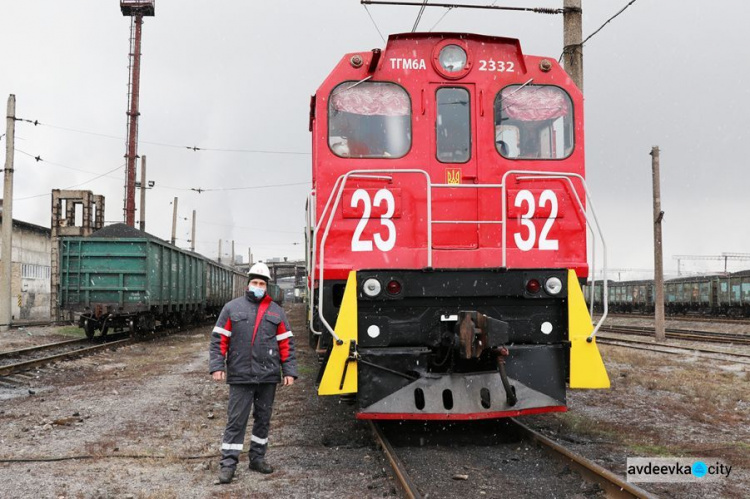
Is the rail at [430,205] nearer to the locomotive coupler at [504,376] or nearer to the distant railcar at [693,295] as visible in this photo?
the locomotive coupler at [504,376]

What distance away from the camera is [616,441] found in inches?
241

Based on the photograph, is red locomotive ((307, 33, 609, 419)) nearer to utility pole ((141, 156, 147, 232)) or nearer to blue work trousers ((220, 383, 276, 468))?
blue work trousers ((220, 383, 276, 468))

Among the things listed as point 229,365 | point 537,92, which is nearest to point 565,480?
point 229,365

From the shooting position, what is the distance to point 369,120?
20.3ft

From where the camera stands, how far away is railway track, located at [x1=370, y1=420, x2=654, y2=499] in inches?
181

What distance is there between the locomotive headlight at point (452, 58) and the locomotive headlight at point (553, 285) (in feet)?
7.22

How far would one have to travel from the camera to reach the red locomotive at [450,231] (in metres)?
5.55

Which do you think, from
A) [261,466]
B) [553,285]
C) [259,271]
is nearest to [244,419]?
[261,466]

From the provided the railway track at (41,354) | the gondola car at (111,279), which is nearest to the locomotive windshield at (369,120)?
the railway track at (41,354)

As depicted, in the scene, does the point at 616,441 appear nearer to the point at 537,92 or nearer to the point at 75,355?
the point at 537,92

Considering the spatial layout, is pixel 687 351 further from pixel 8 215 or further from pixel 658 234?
pixel 8 215

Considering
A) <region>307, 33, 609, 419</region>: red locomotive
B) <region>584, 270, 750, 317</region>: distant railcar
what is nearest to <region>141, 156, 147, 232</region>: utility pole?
<region>584, 270, 750, 317</region>: distant railcar

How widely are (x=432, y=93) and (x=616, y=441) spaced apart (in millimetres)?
3727

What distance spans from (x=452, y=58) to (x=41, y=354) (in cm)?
1225
